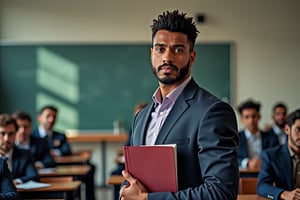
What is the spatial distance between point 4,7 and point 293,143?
5.62m

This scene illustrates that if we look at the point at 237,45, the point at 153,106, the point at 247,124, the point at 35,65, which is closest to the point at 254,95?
the point at 237,45

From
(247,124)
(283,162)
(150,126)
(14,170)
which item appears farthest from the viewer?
(247,124)

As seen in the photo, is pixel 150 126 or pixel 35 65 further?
pixel 35 65

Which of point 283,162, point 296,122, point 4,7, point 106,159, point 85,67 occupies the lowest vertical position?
point 106,159

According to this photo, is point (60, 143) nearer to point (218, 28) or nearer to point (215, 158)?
point (218, 28)

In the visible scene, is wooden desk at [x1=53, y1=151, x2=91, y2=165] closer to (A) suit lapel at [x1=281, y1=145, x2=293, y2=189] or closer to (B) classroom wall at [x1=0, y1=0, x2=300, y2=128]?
(B) classroom wall at [x1=0, y1=0, x2=300, y2=128]

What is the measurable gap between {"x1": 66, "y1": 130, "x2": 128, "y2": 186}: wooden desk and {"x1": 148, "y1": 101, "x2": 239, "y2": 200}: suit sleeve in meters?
5.68

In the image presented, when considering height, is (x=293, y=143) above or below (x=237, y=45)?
below

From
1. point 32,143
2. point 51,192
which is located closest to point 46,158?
point 32,143

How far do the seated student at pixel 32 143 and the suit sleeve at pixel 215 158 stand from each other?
383cm

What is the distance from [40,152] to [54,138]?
2.78ft

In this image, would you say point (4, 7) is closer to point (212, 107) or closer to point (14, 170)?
point (14, 170)

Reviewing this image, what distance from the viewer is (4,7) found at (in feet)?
24.1

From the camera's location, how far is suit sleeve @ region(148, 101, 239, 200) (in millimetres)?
1302
